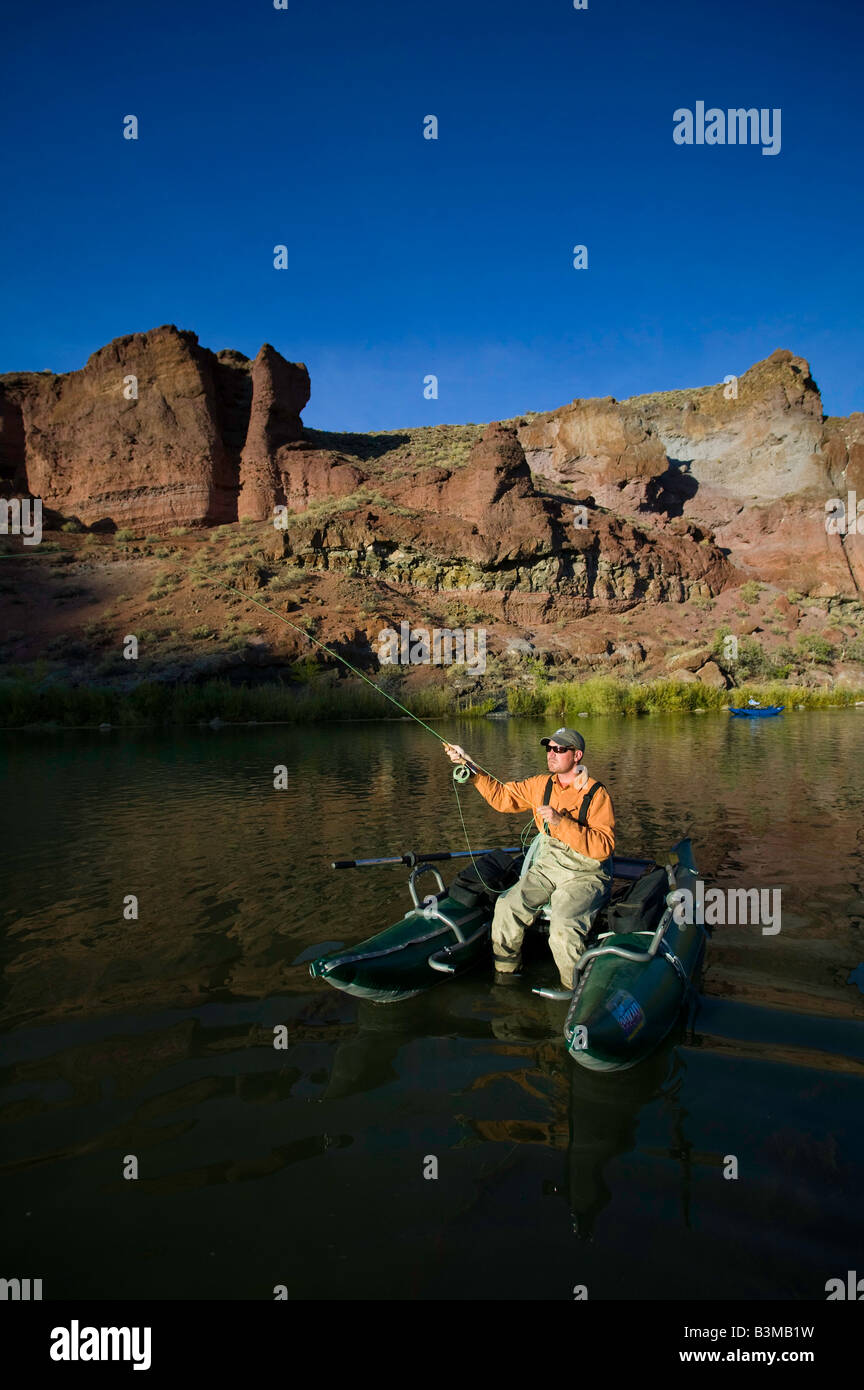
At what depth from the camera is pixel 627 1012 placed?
14.2ft

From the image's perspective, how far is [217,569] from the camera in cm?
4066

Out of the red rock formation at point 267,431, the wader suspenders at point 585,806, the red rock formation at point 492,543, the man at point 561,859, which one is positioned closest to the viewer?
the man at point 561,859

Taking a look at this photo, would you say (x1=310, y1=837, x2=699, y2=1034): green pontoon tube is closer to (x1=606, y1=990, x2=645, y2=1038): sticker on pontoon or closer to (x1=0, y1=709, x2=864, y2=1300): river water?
(x1=606, y1=990, x2=645, y2=1038): sticker on pontoon

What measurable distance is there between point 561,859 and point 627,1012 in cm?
165

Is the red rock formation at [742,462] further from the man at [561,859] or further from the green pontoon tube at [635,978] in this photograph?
the green pontoon tube at [635,978]

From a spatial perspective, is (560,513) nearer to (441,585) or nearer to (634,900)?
(441,585)

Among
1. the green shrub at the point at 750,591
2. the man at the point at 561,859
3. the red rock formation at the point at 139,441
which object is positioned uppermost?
the red rock formation at the point at 139,441

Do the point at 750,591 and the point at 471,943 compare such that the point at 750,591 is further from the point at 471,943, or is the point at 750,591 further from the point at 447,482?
the point at 471,943

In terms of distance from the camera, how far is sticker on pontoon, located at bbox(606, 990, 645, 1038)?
425cm

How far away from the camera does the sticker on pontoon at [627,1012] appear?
167 inches

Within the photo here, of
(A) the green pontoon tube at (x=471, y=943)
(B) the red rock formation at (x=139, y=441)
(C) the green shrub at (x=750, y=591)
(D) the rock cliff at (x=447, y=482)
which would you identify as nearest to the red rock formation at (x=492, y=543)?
(D) the rock cliff at (x=447, y=482)

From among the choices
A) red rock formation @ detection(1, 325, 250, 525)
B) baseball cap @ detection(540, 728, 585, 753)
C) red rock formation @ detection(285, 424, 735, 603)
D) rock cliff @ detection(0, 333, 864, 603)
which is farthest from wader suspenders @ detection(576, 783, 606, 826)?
red rock formation @ detection(1, 325, 250, 525)

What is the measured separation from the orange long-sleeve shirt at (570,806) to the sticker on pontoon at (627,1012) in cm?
132

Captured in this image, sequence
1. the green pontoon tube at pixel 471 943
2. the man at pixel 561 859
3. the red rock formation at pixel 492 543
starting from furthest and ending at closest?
the red rock formation at pixel 492 543
the man at pixel 561 859
the green pontoon tube at pixel 471 943
